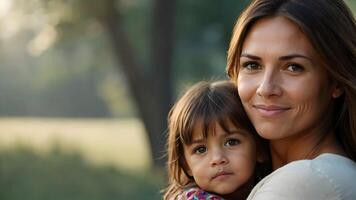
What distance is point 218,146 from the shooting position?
2943mm

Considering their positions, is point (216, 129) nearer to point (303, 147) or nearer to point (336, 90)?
point (303, 147)

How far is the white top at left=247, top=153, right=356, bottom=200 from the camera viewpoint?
2.23 metres

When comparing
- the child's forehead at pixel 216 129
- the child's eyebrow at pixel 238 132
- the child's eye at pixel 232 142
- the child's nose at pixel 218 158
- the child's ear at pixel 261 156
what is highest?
the child's forehead at pixel 216 129

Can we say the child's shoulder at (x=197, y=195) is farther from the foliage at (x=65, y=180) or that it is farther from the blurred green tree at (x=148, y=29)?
the blurred green tree at (x=148, y=29)

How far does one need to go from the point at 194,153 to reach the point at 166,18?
34.5ft

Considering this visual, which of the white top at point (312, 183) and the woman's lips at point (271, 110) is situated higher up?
the woman's lips at point (271, 110)

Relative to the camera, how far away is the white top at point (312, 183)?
7.32 ft

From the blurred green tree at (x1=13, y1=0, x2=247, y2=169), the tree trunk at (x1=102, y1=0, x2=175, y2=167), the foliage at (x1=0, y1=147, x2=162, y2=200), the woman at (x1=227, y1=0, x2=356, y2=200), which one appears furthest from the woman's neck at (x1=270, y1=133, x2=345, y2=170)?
the tree trunk at (x1=102, y1=0, x2=175, y2=167)

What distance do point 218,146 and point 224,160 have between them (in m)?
0.06

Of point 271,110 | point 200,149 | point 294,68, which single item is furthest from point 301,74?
point 200,149

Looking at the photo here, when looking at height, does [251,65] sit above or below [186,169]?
above

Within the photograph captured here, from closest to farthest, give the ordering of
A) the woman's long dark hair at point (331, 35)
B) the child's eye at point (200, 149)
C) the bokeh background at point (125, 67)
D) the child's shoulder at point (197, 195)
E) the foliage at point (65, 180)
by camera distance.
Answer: the woman's long dark hair at point (331, 35)
the child's shoulder at point (197, 195)
the child's eye at point (200, 149)
the foliage at point (65, 180)
the bokeh background at point (125, 67)

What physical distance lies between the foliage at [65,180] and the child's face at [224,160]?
28.0 ft

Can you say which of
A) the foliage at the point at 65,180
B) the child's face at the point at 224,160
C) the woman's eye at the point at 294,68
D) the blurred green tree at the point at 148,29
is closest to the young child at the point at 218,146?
the child's face at the point at 224,160
